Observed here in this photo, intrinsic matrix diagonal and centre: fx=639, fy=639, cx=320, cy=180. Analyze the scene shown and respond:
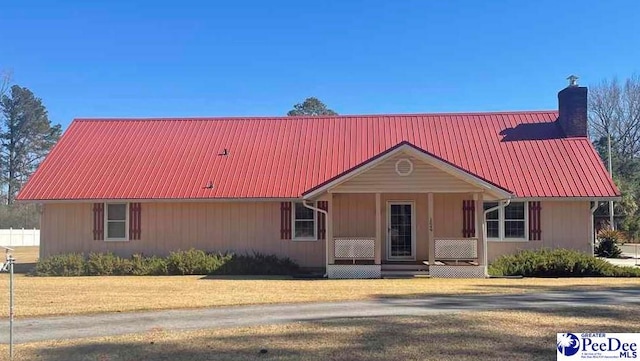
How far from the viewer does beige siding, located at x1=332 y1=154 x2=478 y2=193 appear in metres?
19.3

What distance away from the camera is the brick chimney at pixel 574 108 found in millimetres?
24328

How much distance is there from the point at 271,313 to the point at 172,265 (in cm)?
1070

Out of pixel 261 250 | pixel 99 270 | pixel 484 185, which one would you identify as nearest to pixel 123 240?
pixel 99 270

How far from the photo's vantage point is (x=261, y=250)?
74.1 ft

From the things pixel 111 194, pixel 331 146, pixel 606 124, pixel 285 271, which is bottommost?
pixel 285 271

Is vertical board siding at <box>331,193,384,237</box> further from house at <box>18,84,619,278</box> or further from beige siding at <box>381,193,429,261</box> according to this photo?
beige siding at <box>381,193,429,261</box>

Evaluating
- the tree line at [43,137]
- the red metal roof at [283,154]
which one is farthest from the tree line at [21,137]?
the red metal roof at [283,154]

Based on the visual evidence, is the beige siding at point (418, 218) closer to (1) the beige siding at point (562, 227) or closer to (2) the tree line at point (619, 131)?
(1) the beige siding at point (562, 227)

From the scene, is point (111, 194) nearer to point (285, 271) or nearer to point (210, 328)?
point (285, 271)

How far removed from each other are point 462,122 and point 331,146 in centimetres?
574

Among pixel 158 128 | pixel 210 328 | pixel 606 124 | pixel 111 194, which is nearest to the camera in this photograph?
pixel 210 328

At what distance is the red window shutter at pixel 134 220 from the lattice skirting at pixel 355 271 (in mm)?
7695

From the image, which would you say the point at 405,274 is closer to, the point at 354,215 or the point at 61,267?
the point at 354,215

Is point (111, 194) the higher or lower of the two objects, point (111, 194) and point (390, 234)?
the higher
